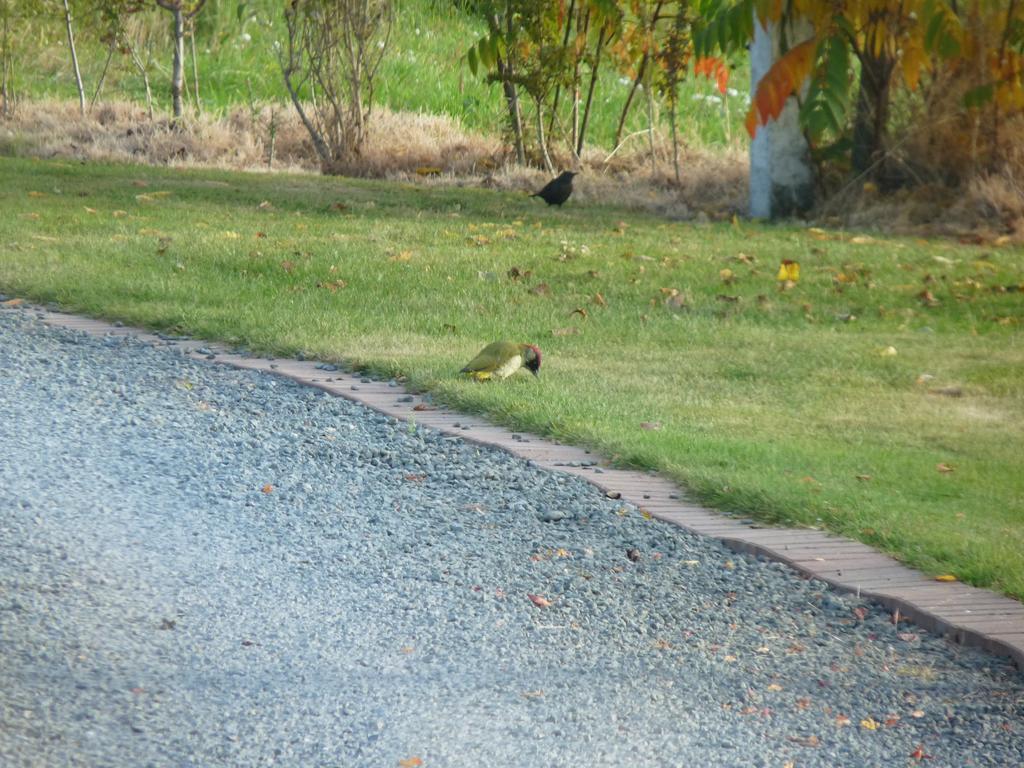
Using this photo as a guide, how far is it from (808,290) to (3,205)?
6122 millimetres

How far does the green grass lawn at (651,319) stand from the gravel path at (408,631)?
24.4 inches

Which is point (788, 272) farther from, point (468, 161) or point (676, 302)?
point (468, 161)

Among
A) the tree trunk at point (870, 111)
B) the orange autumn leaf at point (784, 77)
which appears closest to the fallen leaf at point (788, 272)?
the orange autumn leaf at point (784, 77)

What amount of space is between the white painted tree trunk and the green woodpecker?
670 cm

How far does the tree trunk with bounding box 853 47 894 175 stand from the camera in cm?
1196

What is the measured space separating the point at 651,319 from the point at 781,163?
16.8ft

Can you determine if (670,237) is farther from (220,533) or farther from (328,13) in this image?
(220,533)

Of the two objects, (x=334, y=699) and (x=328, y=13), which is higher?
(x=328, y=13)

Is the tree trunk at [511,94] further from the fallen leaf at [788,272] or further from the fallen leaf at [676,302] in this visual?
the fallen leaf at [676,302]

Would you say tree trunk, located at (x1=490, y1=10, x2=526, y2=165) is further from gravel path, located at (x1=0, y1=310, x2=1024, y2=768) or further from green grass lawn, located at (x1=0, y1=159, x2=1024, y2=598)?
gravel path, located at (x1=0, y1=310, x2=1024, y2=768)

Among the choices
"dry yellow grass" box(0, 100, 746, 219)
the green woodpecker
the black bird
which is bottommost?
the green woodpecker

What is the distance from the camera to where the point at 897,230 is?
1143cm

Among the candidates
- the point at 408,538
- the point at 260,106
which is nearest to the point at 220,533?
the point at 408,538

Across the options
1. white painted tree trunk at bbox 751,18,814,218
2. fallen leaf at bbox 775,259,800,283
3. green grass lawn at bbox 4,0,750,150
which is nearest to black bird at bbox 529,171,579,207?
white painted tree trunk at bbox 751,18,814,218
